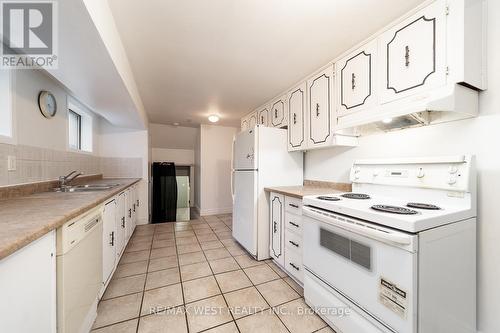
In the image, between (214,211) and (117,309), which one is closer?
(117,309)

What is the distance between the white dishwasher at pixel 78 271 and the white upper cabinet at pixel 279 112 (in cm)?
221

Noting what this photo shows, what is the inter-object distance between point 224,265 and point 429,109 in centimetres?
219

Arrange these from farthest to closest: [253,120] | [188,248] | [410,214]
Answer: [253,120], [188,248], [410,214]

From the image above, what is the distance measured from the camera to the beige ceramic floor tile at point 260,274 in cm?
192

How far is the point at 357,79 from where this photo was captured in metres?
1.67

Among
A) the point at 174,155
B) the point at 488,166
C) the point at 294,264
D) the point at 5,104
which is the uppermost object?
the point at 5,104

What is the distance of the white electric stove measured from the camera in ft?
2.99

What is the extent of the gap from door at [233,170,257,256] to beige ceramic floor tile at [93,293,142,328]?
121 cm

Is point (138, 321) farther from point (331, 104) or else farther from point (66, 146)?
point (331, 104)

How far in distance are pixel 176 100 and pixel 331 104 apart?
226 cm

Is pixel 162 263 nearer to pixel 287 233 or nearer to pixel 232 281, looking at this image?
pixel 232 281

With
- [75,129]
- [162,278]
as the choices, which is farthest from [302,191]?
[75,129]

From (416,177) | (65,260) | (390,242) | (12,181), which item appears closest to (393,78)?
(416,177)

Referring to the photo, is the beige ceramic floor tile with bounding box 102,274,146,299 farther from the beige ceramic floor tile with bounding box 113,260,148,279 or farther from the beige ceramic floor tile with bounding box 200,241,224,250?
the beige ceramic floor tile with bounding box 200,241,224,250
